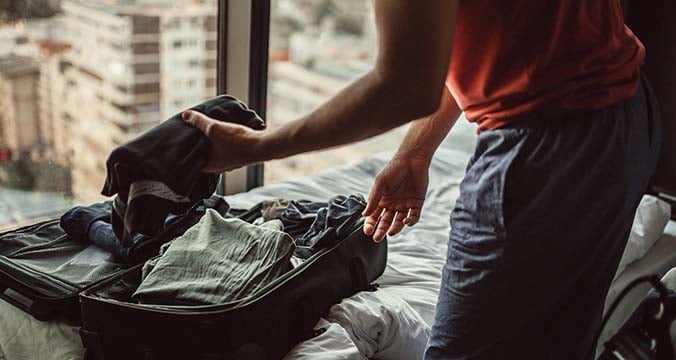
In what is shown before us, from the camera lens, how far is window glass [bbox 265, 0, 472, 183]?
7.89 ft

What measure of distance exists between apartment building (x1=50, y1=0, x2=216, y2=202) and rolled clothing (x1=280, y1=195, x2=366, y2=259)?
1.89 feet

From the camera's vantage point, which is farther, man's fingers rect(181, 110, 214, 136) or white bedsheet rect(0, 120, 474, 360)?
white bedsheet rect(0, 120, 474, 360)

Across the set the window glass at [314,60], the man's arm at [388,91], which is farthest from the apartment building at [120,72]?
the man's arm at [388,91]

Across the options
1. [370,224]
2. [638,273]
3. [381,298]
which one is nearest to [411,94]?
[370,224]

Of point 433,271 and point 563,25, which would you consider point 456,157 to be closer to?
point 433,271

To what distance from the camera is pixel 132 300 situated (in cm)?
127

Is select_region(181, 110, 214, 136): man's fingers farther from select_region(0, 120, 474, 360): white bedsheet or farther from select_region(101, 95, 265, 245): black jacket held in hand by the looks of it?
select_region(0, 120, 474, 360): white bedsheet

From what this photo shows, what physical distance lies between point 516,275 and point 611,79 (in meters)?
0.29

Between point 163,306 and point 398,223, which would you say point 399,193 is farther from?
point 163,306

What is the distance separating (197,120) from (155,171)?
103mm

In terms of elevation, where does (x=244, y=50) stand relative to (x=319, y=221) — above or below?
above

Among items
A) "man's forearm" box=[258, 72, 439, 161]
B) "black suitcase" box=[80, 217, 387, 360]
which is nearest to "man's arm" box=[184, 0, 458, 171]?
"man's forearm" box=[258, 72, 439, 161]

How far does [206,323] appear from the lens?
1121 mm

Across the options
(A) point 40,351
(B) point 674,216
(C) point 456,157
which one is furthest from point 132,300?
(B) point 674,216
